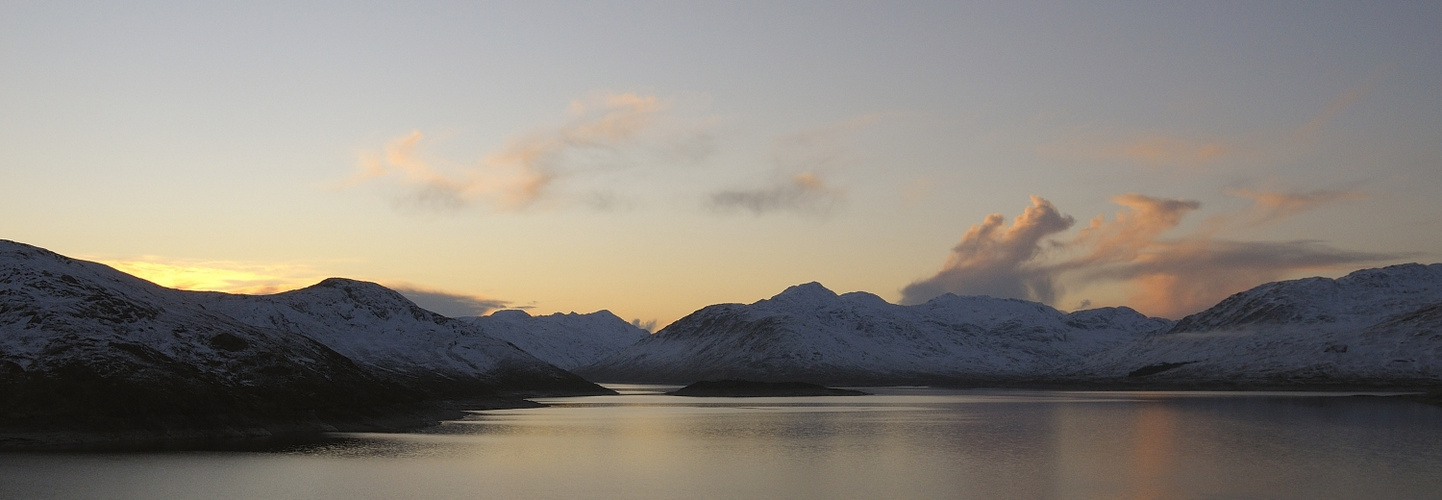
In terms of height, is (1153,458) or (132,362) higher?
(132,362)

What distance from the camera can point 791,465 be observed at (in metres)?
68.8

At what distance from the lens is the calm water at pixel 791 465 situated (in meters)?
54.7

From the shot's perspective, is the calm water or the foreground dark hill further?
the foreground dark hill

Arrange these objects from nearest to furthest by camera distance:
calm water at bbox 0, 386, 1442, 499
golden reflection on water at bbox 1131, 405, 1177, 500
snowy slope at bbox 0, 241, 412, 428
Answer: calm water at bbox 0, 386, 1442, 499, golden reflection on water at bbox 1131, 405, 1177, 500, snowy slope at bbox 0, 241, 412, 428

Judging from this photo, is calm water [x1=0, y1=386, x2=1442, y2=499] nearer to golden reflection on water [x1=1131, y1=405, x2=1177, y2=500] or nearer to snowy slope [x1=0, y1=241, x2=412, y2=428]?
golden reflection on water [x1=1131, y1=405, x2=1177, y2=500]

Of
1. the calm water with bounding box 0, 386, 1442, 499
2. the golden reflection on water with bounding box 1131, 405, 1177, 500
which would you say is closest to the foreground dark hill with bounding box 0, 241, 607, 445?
the calm water with bounding box 0, 386, 1442, 499

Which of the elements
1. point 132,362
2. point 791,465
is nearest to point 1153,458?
point 791,465

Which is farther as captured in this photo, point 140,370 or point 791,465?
point 140,370

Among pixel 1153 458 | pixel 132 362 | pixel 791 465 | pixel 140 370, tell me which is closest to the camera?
pixel 791 465

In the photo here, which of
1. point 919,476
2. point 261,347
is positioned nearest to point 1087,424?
point 919,476

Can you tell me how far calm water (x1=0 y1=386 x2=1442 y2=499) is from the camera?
54.7 metres

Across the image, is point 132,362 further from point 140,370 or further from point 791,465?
point 791,465

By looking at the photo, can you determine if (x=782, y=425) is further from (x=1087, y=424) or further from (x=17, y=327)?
(x=17, y=327)

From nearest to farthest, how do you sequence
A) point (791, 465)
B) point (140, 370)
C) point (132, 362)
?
point (791, 465) < point (140, 370) < point (132, 362)
